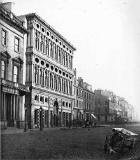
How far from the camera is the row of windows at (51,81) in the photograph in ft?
104

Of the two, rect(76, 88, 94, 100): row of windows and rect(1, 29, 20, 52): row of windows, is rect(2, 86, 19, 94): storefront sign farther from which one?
rect(76, 88, 94, 100): row of windows

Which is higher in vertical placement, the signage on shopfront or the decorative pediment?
the decorative pediment

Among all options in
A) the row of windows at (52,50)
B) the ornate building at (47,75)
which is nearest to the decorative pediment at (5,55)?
the ornate building at (47,75)

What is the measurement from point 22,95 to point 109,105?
4977cm

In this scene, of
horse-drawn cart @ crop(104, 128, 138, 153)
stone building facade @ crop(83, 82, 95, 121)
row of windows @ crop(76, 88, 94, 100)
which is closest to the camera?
horse-drawn cart @ crop(104, 128, 138, 153)

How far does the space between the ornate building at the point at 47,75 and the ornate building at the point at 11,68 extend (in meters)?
2.36

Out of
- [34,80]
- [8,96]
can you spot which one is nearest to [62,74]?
[34,80]

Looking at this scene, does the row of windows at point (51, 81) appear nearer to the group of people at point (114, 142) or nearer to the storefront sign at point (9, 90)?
the storefront sign at point (9, 90)

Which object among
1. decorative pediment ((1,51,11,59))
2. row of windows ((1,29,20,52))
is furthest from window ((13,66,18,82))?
decorative pediment ((1,51,11,59))

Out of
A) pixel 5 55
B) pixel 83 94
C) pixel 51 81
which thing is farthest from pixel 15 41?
pixel 83 94

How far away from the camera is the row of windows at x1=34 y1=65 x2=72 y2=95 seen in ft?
104

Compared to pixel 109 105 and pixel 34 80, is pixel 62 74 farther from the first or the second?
pixel 109 105

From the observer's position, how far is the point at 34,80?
100 ft

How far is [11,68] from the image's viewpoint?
2419 centimetres
